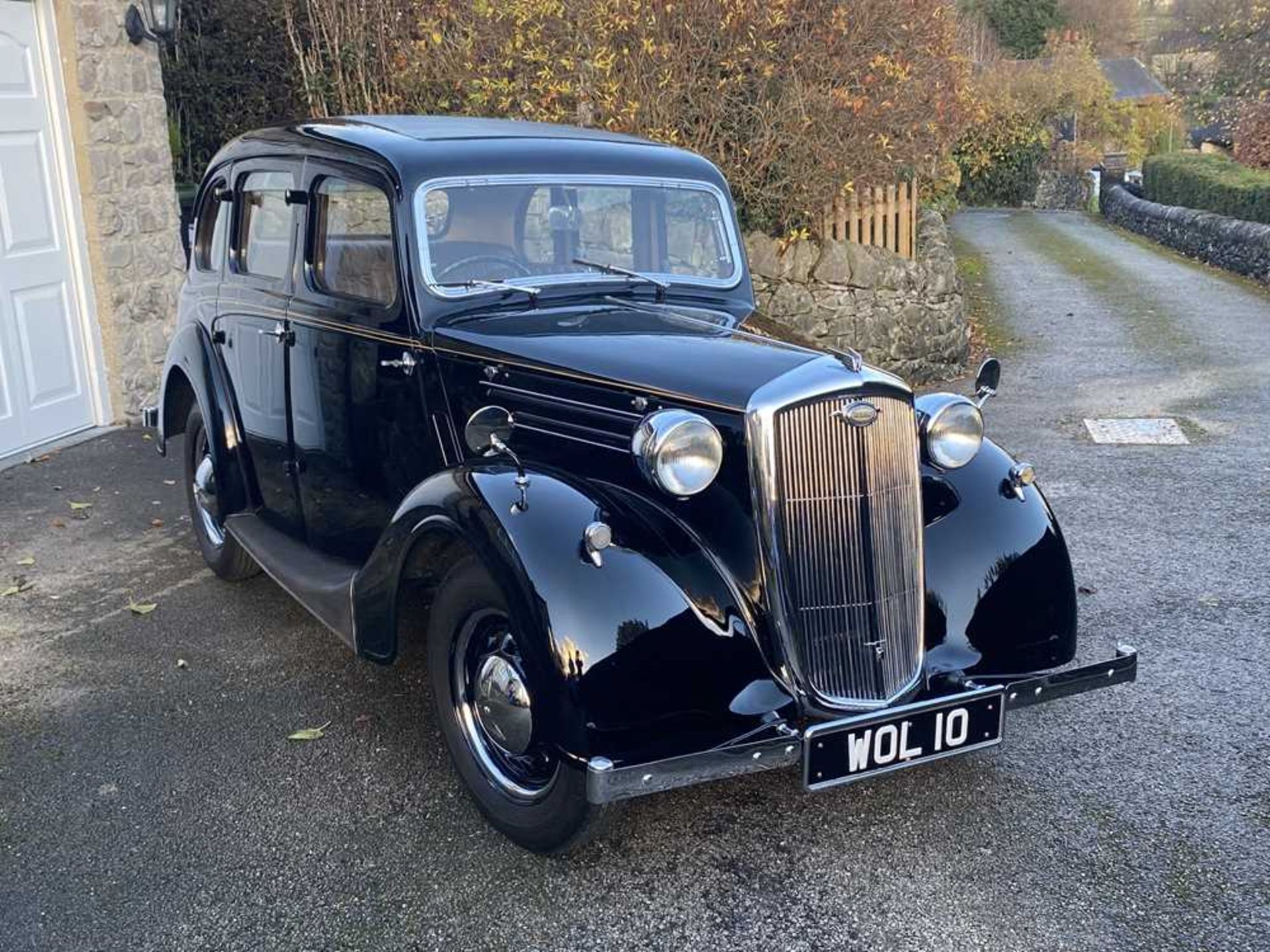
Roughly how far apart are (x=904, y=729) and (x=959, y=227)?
2283 centimetres

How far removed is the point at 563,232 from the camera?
419 centimetres

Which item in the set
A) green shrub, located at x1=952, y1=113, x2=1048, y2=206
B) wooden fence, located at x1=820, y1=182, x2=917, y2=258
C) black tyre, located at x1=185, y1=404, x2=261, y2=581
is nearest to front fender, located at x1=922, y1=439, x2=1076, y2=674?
black tyre, located at x1=185, y1=404, x2=261, y2=581

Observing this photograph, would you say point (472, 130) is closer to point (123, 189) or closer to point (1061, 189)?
point (123, 189)

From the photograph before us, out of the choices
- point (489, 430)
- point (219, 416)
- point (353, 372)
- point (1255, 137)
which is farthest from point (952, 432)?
point (1255, 137)

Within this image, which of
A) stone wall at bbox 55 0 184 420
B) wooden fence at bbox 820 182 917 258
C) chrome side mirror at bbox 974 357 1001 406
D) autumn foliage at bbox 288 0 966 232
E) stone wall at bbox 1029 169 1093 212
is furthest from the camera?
stone wall at bbox 1029 169 1093 212

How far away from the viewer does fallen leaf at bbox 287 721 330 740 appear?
3.99m

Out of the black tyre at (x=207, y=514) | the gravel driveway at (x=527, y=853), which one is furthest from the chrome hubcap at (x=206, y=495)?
the gravel driveway at (x=527, y=853)

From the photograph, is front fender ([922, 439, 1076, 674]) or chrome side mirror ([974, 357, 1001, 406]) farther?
chrome side mirror ([974, 357, 1001, 406])

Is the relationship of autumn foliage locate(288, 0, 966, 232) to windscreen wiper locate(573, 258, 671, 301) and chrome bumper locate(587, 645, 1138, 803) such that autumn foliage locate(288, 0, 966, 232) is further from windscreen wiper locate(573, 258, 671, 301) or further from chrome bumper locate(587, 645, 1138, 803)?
chrome bumper locate(587, 645, 1138, 803)

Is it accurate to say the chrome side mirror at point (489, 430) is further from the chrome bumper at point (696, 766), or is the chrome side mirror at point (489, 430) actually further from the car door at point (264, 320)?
the car door at point (264, 320)

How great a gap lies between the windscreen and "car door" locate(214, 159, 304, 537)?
0.84m

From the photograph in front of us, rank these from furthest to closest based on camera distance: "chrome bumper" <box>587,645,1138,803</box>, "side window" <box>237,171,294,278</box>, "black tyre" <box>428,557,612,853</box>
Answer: "side window" <box>237,171,294,278</box>
"black tyre" <box>428,557,612,853</box>
"chrome bumper" <box>587,645,1138,803</box>

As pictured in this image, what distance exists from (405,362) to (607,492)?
3.33ft

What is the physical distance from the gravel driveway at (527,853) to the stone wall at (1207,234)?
1087cm
